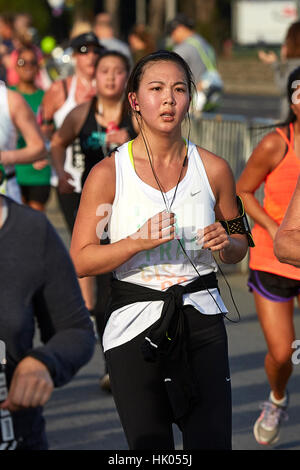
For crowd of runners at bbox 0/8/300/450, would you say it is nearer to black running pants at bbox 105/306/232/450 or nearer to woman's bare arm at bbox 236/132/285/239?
black running pants at bbox 105/306/232/450

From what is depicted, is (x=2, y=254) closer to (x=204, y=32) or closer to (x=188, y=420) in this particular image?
(x=188, y=420)

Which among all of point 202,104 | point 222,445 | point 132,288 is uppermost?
point 132,288

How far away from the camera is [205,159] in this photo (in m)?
4.25

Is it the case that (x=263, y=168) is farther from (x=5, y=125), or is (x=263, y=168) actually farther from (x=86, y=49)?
(x=86, y=49)

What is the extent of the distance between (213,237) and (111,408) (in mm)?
2806

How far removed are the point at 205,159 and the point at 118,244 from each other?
54cm

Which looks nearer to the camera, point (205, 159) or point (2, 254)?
point (2, 254)

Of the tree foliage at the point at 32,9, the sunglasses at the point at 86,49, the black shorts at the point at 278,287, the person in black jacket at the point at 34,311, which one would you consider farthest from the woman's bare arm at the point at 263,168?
the tree foliage at the point at 32,9

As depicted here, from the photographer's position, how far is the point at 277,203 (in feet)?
18.5

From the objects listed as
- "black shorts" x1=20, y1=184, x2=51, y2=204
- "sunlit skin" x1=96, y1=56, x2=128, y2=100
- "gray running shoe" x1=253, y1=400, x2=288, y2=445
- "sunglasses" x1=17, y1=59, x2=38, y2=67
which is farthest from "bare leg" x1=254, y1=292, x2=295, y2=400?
"sunglasses" x1=17, y1=59, x2=38, y2=67

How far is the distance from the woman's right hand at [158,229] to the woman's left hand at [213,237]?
0.16 metres

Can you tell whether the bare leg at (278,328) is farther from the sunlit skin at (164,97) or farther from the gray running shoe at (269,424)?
the sunlit skin at (164,97)

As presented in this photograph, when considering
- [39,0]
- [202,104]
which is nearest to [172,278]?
[202,104]

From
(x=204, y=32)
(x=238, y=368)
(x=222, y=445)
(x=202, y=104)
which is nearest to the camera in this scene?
(x=222, y=445)
